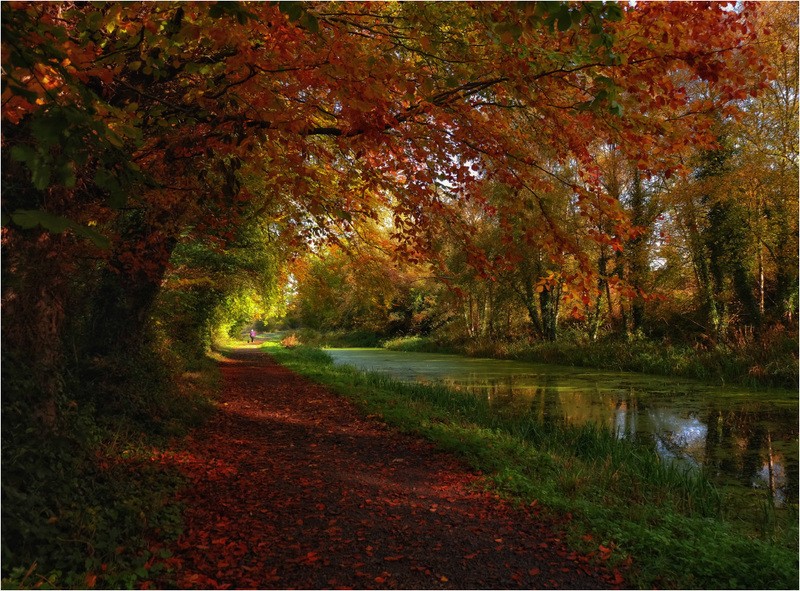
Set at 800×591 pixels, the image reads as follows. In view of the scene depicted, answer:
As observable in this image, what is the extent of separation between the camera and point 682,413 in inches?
404

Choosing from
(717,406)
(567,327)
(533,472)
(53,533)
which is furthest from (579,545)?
(567,327)

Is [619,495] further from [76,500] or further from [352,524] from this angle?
[76,500]

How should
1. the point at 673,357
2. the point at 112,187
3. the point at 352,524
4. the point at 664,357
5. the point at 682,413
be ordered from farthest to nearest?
the point at 664,357, the point at 673,357, the point at 682,413, the point at 352,524, the point at 112,187

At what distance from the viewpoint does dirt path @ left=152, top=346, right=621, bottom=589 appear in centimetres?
357

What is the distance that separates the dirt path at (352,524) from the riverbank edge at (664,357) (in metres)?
10.1

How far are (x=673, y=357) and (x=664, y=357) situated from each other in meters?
0.72

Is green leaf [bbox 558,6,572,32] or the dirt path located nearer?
green leaf [bbox 558,6,572,32]

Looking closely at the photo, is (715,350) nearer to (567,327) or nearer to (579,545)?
(567,327)

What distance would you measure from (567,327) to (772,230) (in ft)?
41.4

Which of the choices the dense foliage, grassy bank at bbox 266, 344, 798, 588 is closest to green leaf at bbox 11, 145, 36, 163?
the dense foliage

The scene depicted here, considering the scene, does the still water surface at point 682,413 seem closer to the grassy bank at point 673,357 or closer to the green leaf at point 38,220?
the grassy bank at point 673,357

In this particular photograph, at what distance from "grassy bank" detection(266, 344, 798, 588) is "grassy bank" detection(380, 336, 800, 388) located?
7.47 m

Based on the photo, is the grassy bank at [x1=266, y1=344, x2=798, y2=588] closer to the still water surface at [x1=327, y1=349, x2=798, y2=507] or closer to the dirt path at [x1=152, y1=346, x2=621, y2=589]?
the dirt path at [x1=152, y1=346, x2=621, y2=589]

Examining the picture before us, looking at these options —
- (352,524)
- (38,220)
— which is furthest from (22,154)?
A: (352,524)
